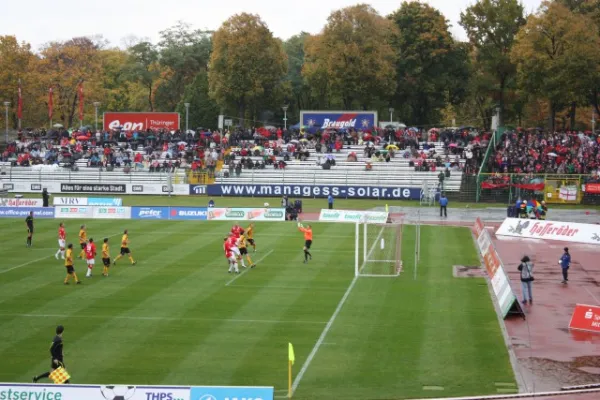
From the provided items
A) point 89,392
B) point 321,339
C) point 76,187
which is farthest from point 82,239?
point 76,187

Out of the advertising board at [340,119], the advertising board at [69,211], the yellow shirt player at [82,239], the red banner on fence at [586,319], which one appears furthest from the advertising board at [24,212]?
the red banner on fence at [586,319]

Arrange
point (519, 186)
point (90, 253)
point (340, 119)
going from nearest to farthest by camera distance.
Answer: point (90, 253) < point (519, 186) < point (340, 119)

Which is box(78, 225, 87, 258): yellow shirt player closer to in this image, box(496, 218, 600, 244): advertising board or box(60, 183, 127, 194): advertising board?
box(496, 218, 600, 244): advertising board

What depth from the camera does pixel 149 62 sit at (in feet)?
427

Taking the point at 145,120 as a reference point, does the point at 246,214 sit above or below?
below

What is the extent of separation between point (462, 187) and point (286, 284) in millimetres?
40955

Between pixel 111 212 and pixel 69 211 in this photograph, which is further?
pixel 111 212

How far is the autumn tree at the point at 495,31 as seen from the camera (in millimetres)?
92938

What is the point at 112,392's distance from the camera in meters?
16.7

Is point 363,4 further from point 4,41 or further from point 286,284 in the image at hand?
point 286,284

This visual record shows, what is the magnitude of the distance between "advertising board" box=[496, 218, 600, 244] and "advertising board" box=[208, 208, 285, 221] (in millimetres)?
14916

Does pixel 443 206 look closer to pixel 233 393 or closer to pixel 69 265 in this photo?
pixel 69 265

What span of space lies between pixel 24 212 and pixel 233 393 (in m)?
45.8

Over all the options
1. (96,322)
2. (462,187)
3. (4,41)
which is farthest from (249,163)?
(96,322)
